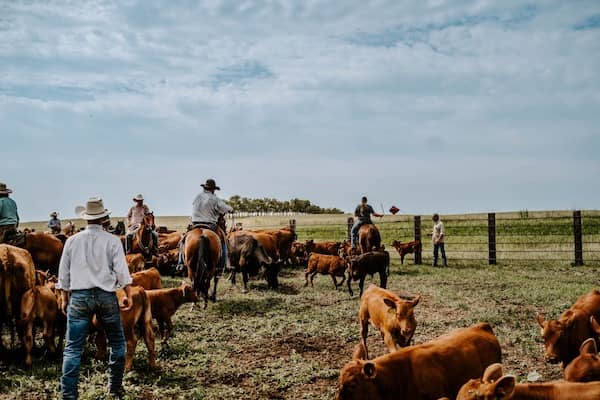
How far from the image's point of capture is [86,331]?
5508 mm

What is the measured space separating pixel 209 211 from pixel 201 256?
1.41m

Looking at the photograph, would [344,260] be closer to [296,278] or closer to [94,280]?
[296,278]

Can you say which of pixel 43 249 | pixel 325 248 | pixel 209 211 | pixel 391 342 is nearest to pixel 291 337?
pixel 391 342

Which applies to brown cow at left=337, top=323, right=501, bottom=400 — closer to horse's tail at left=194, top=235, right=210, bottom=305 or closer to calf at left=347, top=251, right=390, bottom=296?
horse's tail at left=194, top=235, right=210, bottom=305

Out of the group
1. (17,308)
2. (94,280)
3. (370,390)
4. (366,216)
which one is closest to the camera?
(370,390)

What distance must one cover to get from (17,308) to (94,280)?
2.65m

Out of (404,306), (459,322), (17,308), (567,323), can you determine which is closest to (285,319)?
(459,322)

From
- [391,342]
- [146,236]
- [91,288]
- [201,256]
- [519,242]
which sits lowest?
[391,342]

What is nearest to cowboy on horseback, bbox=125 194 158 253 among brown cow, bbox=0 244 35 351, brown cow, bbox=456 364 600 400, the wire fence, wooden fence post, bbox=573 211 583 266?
brown cow, bbox=0 244 35 351

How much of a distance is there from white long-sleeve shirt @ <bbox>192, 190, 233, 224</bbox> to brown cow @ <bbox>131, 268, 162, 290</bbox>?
9.14 feet

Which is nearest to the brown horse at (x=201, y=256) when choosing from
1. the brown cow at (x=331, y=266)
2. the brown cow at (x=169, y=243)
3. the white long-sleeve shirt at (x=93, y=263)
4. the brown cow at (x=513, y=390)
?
the brown cow at (x=331, y=266)

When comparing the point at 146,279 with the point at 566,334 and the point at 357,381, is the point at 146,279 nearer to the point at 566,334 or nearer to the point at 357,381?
the point at 357,381

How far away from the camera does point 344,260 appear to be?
14672 millimetres

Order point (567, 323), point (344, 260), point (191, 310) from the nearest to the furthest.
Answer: point (567, 323) → point (191, 310) → point (344, 260)
